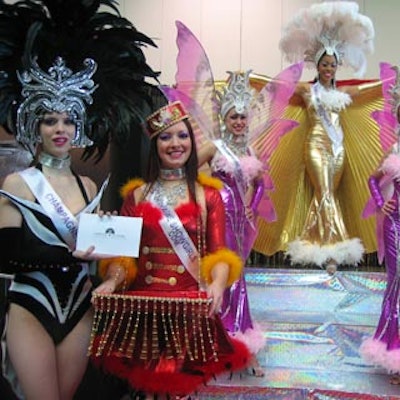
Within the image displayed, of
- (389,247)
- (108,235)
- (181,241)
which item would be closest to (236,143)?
(389,247)

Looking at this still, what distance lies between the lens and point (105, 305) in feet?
6.33

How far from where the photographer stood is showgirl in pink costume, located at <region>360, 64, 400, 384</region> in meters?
2.70

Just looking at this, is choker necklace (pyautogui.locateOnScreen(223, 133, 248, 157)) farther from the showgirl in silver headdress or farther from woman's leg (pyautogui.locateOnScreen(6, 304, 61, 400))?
woman's leg (pyautogui.locateOnScreen(6, 304, 61, 400))

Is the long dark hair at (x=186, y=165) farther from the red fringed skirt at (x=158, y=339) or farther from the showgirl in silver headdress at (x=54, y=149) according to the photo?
the red fringed skirt at (x=158, y=339)

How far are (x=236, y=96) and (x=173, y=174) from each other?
3.35 feet

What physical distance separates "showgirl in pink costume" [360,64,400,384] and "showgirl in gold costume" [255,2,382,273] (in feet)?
4.03

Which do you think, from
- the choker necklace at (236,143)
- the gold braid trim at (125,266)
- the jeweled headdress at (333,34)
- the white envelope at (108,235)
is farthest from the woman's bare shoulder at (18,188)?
the jeweled headdress at (333,34)

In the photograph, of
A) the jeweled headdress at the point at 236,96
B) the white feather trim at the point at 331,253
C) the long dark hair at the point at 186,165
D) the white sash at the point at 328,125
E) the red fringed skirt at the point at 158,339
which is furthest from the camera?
the white sash at the point at 328,125

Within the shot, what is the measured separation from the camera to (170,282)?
7.06 feet

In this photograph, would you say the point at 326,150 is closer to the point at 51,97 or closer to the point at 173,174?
the point at 173,174

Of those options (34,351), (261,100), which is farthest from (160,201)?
(261,100)

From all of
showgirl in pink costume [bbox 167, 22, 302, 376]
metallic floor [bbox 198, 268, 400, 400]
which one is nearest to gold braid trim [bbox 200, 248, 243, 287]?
metallic floor [bbox 198, 268, 400, 400]

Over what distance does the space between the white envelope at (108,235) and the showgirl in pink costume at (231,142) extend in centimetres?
111

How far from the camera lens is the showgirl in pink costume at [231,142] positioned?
3.01 metres
